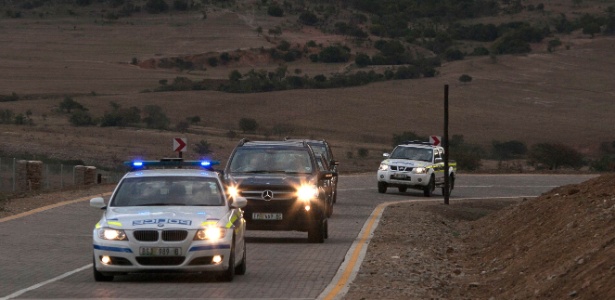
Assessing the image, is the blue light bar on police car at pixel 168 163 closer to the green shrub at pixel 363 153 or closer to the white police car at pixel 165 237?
the white police car at pixel 165 237

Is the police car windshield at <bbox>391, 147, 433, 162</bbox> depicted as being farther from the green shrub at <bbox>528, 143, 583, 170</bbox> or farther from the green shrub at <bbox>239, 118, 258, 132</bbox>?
the green shrub at <bbox>239, 118, 258, 132</bbox>

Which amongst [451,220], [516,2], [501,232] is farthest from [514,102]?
[501,232]

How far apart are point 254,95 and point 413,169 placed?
60599 mm

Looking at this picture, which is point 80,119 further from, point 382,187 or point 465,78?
point 382,187

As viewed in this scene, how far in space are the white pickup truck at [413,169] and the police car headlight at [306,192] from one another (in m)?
20.3

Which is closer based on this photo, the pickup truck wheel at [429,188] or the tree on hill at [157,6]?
the pickup truck wheel at [429,188]

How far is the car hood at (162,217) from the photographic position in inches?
627

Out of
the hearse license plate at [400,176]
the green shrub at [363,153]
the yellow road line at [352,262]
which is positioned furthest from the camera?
the green shrub at [363,153]


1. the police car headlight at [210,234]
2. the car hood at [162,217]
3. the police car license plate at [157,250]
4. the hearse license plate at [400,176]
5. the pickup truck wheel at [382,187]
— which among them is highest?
the car hood at [162,217]

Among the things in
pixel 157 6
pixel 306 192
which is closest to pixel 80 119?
pixel 157 6

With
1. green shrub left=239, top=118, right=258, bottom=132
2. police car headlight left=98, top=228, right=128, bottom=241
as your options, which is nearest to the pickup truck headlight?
police car headlight left=98, top=228, right=128, bottom=241

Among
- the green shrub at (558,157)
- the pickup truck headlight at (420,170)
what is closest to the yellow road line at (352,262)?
the pickup truck headlight at (420,170)

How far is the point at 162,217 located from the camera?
635 inches

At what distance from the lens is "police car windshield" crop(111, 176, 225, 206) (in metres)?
17.2
